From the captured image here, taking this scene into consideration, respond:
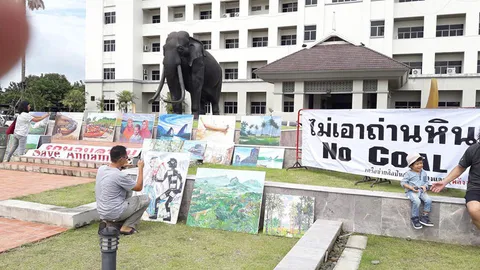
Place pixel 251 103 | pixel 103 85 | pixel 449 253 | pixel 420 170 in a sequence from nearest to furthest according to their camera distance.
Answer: pixel 449 253
pixel 420 170
pixel 251 103
pixel 103 85

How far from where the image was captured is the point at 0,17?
845 mm

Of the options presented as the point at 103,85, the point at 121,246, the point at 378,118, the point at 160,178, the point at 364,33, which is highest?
the point at 364,33

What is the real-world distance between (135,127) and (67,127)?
11.0 ft

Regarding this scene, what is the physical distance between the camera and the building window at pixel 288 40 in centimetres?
4197

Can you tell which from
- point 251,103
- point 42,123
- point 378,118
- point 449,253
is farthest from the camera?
point 251,103

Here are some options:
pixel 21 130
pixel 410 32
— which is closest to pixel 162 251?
pixel 21 130

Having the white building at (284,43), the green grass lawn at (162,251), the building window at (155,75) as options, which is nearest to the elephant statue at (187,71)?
the green grass lawn at (162,251)

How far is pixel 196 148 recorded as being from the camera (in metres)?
11.7

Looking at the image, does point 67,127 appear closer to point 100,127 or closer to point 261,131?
point 100,127

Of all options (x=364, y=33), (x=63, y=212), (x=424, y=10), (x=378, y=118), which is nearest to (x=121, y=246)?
(x=63, y=212)

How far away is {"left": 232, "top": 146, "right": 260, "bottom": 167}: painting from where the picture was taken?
10.9 metres

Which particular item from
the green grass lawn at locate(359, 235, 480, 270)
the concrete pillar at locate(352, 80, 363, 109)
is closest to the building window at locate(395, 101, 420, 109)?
the concrete pillar at locate(352, 80, 363, 109)

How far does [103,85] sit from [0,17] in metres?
50.2

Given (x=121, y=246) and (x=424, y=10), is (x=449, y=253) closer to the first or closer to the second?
(x=121, y=246)
